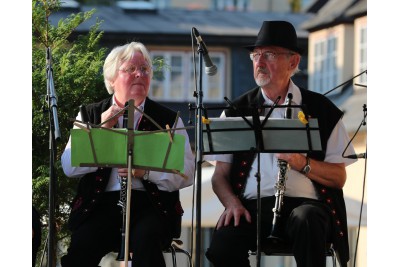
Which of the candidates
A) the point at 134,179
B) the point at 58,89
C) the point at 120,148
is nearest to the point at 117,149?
the point at 120,148

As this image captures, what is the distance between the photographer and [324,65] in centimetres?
3134

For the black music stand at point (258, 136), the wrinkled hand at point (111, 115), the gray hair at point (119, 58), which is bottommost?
the black music stand at point (258, 136)

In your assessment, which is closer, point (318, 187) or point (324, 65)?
point (318, 187)

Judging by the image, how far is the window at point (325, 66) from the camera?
30.6 metres

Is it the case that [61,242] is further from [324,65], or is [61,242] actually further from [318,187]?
[324,65]

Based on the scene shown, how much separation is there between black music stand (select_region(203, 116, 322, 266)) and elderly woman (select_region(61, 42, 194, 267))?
0.63 meters

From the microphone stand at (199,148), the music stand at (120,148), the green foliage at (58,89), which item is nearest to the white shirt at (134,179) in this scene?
the microphone stand at (199,148)

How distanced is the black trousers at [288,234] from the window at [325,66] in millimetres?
22323

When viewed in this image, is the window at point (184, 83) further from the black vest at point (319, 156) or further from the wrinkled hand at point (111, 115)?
the wrinkled hand at point (111, 115)

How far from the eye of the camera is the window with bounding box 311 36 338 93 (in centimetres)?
3059

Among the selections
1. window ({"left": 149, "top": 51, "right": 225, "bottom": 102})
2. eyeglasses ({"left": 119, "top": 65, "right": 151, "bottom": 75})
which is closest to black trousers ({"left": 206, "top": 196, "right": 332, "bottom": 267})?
eyeglasses ({"left": 119, "top": 65, "right": 151, "bottom": 75})

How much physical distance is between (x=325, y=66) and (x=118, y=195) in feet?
76.5
